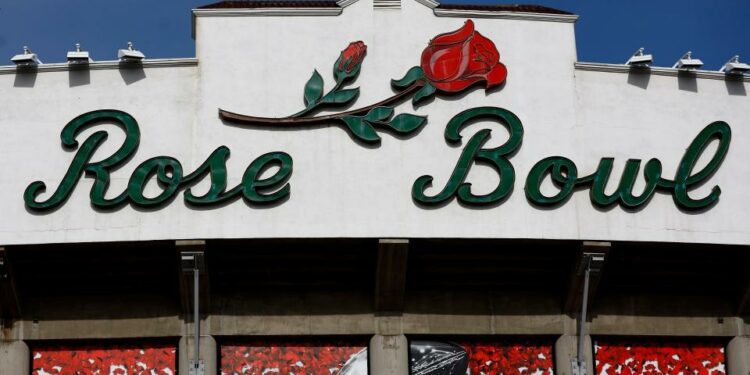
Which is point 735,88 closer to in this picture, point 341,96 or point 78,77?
point 341,96

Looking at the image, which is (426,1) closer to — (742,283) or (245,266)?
(245,266)


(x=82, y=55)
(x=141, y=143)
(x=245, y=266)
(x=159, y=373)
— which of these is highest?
(x=82, y=55)

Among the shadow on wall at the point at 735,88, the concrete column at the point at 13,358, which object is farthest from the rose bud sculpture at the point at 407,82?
the concrete column at the point at 13,358

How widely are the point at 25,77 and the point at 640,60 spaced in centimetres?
1682

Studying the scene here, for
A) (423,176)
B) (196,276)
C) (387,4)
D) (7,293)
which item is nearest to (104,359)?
(7,293)

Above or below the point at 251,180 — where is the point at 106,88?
above

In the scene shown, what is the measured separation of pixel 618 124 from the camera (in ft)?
131

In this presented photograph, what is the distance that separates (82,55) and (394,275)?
1027 cm

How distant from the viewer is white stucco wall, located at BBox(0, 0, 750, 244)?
3816 cm

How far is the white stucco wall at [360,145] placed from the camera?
3816cm

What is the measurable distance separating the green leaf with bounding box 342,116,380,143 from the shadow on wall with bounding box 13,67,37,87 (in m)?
8.51

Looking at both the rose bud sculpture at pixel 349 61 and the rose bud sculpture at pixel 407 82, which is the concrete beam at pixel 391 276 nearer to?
the rose bud sculpture at pixel 407 82

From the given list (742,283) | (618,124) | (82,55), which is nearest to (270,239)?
(82,55)

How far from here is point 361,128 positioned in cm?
3900
